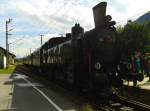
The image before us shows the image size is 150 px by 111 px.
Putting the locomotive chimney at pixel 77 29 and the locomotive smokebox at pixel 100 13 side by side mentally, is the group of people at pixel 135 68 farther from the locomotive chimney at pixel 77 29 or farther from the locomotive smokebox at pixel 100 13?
the locomotive chimney at pixel 77 29

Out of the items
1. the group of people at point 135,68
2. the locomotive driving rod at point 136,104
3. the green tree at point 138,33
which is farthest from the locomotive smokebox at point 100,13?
the green tree at point 138,33

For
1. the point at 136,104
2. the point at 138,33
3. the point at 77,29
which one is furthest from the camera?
the point at 138,33

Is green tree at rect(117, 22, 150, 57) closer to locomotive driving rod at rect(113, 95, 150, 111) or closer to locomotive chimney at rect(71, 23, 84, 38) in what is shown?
locomotive chimney at rect(71, 23, 84, 38)

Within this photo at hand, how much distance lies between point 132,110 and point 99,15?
417cm

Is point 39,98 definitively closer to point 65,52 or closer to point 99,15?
point 65,52

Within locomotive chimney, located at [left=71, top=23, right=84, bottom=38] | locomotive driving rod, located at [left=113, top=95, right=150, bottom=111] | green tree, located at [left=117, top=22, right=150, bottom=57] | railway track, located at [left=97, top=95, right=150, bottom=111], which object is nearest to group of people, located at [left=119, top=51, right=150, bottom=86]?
locomotive driving rod, located at [left=113, top=95, right=150, bottom=111]

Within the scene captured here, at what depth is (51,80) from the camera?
3028 cm

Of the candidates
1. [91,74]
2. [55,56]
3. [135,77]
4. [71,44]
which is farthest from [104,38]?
[55,56]

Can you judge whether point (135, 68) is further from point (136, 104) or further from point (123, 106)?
point (136, 104)

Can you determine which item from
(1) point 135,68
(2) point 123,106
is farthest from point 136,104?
(1) point 135,68

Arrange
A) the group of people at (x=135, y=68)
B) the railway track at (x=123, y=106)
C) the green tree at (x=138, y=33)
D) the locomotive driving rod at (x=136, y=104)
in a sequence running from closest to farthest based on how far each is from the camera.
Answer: the locomotive driving rod at (x=136, y=104) → the railway track at (x=123, y=106) → the group of people at (x=135, y=68) → the green tree at (x=138, y=33)

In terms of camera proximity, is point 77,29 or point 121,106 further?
point 77,29

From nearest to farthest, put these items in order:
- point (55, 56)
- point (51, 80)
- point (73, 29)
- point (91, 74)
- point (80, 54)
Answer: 1. point (91, 74)
2. point (80, 54)
3. point (73, 29)
4. point (55, 56)
5. point (51, 80)

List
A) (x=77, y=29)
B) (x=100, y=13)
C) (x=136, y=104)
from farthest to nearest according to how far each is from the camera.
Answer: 1. (x=77, y=29)
2. (x=100, y=13)
3. (x=136, y=104)
